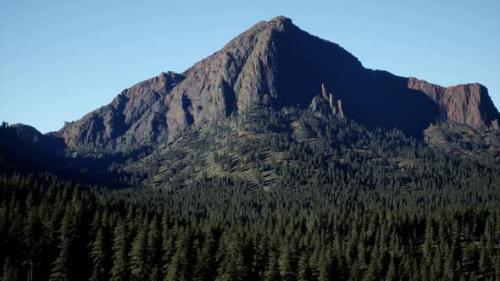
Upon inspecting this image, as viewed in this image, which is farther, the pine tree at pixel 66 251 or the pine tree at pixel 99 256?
the pine tree at pixel 99 256

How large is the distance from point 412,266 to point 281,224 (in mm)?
56314

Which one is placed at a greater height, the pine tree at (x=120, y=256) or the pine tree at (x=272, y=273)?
the pine tree at (x=120, y=256)

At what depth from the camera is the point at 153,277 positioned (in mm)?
108312

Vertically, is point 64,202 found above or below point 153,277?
above

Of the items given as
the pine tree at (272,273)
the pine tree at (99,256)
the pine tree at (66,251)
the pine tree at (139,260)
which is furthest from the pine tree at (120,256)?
the pine tree at (272,273)

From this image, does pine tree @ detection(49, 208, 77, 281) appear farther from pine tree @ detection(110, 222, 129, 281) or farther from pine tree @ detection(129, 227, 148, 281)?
pine tree @ detection(129, 227, 148, 281)

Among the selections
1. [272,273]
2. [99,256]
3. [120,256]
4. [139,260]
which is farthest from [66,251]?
A: [272,273]

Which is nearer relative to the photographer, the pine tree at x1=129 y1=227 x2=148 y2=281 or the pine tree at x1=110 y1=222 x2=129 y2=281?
the pine tree at x1=110 y1=222 x2=129 y2=281

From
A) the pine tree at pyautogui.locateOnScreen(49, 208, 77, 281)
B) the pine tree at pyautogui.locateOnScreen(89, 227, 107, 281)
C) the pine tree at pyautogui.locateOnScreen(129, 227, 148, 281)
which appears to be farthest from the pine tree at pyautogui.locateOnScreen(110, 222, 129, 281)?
the pine tree at pyautogui.locateOnScreen(49, 208, 77, 281)

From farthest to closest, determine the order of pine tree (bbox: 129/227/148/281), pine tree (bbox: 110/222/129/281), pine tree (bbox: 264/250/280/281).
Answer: pine tree (bbox: 264/250/280/281)
pine tree (bbox: 129/227/148/281)
pine tree (bbox: 110/222/129/281)

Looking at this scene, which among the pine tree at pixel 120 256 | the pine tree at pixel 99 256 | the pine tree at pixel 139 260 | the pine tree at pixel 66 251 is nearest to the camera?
the pine tree at pixel 66 251

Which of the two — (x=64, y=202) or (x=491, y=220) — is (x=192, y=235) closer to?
(x=64, y=202)

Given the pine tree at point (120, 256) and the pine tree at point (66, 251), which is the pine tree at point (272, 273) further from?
the pine tree at point (66, 251)

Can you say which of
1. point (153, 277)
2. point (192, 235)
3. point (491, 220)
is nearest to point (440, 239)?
point (491, 220)
